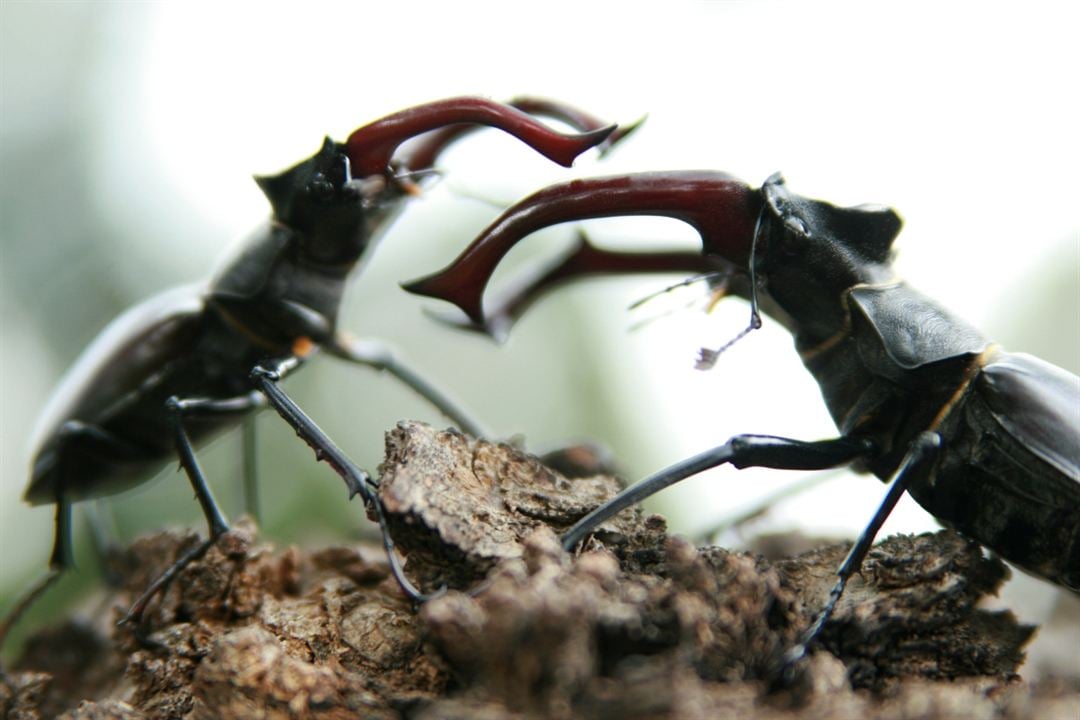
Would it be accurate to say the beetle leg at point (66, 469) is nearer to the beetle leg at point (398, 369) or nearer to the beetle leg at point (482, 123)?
the beetle leg at point (398, 369)

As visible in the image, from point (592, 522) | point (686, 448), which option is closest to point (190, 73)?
point (686, 448)

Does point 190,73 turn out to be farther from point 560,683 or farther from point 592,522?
point 560,683

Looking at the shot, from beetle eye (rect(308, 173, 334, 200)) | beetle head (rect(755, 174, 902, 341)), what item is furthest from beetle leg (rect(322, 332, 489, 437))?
beetle head (rect(755, 174, 902, 341))

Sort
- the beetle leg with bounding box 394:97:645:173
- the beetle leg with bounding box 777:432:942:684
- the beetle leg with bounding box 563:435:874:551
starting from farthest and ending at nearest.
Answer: the beetle leg with bounding box 394:97:645:173
the beetle leg with bounding box 563:435:874:551
the beetle leg with bounding box 777:432:942:684

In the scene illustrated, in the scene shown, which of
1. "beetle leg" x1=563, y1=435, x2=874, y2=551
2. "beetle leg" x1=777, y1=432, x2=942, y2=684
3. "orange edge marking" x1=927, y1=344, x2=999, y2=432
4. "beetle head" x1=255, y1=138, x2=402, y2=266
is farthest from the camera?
"beetle head" x1=255, y1=138, x2=402, y2=266

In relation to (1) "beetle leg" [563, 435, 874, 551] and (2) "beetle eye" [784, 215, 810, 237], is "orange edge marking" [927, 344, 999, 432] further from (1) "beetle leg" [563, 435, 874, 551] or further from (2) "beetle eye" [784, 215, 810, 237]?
(2) "beetle eye" [784, 215, 810, 237]

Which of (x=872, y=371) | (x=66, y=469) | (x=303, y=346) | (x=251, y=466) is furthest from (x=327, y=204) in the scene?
(x=872, y=371)

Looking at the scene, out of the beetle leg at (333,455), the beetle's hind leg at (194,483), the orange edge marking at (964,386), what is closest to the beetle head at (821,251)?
the orange edge marking at (964,386)
